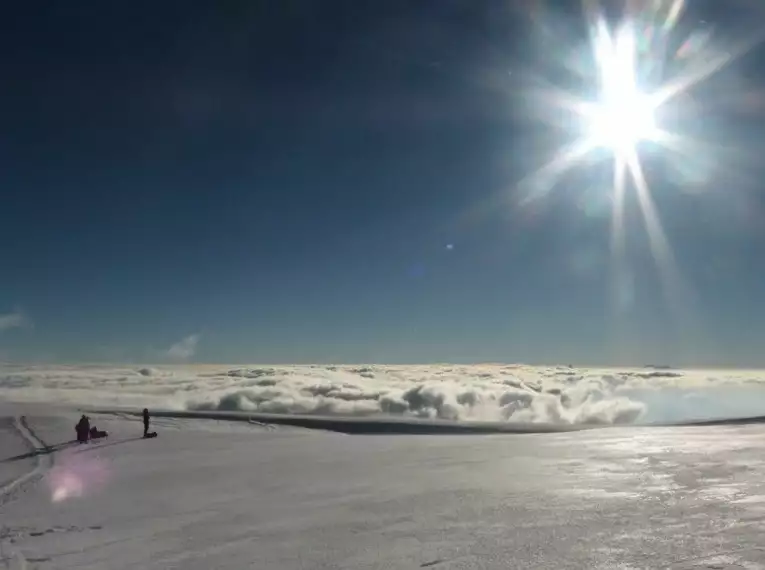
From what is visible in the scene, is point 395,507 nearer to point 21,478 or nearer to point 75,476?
point 75,476

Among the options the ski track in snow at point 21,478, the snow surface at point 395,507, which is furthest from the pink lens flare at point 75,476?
the ski track in snow at point 21,478

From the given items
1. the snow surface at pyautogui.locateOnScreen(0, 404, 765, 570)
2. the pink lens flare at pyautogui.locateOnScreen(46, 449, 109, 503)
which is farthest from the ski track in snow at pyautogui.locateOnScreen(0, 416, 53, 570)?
the pink lens flare at pyautogui.locateOnScreen(46, 449, 109, 503)

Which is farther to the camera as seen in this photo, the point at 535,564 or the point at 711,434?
the point at 711,434

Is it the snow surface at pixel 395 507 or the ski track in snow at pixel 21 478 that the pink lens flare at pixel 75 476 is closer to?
the snow surface at pixel 395 507

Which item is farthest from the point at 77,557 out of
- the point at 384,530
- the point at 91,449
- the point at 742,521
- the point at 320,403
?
the point at 320,403

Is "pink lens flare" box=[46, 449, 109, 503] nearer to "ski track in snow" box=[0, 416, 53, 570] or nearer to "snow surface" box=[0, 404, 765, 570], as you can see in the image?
"snow surface" box=[0, 404, 765, 570]

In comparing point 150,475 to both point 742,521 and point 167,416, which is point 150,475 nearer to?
point 742,521
